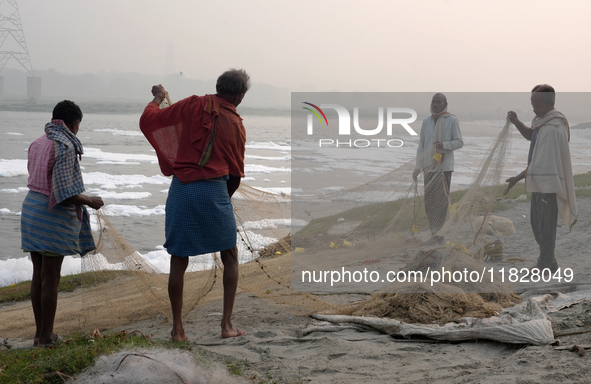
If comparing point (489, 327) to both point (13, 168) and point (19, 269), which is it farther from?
point (13, 168)

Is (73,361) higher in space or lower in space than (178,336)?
higher

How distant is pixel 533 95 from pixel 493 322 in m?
2.74

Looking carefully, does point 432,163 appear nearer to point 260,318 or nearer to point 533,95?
point 533,95

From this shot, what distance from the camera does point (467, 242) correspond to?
16.6 ft

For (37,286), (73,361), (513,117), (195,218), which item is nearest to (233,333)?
(195,218)

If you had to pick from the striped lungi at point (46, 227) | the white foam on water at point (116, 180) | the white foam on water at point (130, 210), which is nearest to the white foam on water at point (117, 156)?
the white foam on water at point (116, 180)

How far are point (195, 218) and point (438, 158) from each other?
10.2ft

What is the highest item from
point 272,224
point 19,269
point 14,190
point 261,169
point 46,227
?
point 46,227

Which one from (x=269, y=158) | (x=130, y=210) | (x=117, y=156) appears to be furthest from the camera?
(x=269, y=158)

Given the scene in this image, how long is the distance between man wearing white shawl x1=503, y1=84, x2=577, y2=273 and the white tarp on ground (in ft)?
5.02

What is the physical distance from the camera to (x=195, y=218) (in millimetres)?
3135

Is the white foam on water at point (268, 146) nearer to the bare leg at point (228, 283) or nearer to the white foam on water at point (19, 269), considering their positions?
the white foam on water at point (19, 269)

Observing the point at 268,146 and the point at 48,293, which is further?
the point at 268,146

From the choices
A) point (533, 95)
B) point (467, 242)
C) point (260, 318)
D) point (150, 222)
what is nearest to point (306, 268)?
point (260, 318)
